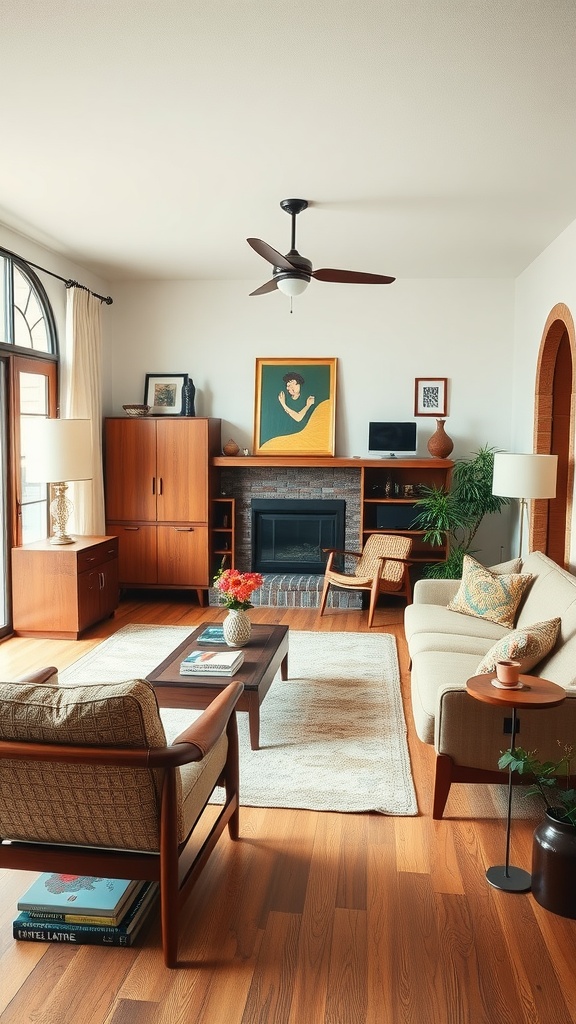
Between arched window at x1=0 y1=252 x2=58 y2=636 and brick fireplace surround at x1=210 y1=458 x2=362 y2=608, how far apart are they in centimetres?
180

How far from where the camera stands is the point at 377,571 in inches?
245

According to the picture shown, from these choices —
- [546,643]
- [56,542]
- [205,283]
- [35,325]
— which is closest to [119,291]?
[205,283]

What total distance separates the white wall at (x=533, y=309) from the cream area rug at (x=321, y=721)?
1.53 meters

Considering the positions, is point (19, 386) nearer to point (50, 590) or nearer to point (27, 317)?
point (27, 317)

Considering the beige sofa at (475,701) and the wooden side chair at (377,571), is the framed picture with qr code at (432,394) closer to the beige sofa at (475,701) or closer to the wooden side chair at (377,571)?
the wooden side chair at (377,571)

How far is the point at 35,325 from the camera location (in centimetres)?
603

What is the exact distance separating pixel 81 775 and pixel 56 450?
153 inches

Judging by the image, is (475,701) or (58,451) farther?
(58,451)

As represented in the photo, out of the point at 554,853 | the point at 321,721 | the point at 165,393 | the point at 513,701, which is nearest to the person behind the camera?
the point at 554,853

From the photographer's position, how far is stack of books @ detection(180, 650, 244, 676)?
368 centimetres

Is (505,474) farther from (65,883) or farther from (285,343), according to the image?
(65,883)

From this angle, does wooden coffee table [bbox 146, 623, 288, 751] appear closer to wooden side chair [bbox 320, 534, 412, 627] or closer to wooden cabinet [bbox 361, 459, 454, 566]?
wooden side chair [bbox 320, 534, 412, 627]

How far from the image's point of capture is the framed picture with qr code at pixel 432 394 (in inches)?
280

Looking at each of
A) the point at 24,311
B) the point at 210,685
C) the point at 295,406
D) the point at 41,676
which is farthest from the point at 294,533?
the point at 41,676
